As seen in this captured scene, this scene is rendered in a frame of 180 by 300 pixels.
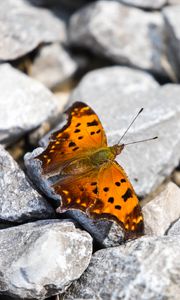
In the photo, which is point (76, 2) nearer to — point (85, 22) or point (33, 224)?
point (85, 22)

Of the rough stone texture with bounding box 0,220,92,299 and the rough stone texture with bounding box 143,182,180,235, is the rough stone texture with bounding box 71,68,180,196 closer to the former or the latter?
the rough stone texture with bounding box 143,182,180,235

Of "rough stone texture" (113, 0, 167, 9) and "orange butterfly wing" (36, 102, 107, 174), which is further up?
"rough stone texture" (113, 0, 167, 9)

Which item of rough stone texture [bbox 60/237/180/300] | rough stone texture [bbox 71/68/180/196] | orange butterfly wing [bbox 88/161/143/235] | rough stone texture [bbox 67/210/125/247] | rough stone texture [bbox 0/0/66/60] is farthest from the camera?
rough stone texture [bbox 0/0/66/60]

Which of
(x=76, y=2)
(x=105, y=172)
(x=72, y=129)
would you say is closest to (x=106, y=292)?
(x=105, y=172)

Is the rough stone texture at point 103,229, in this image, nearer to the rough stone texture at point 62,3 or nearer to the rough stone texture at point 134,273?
the rough stone texture at point 134,273

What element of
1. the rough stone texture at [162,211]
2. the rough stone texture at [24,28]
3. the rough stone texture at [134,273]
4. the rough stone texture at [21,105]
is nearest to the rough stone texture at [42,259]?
the rough stone texture at [134,273]

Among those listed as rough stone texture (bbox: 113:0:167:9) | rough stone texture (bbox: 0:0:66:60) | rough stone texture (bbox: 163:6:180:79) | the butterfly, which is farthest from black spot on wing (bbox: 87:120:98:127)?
rough stone texture (bbox: 113:0:167:9)

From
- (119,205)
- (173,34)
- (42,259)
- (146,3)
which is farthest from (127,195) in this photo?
(146,3)
